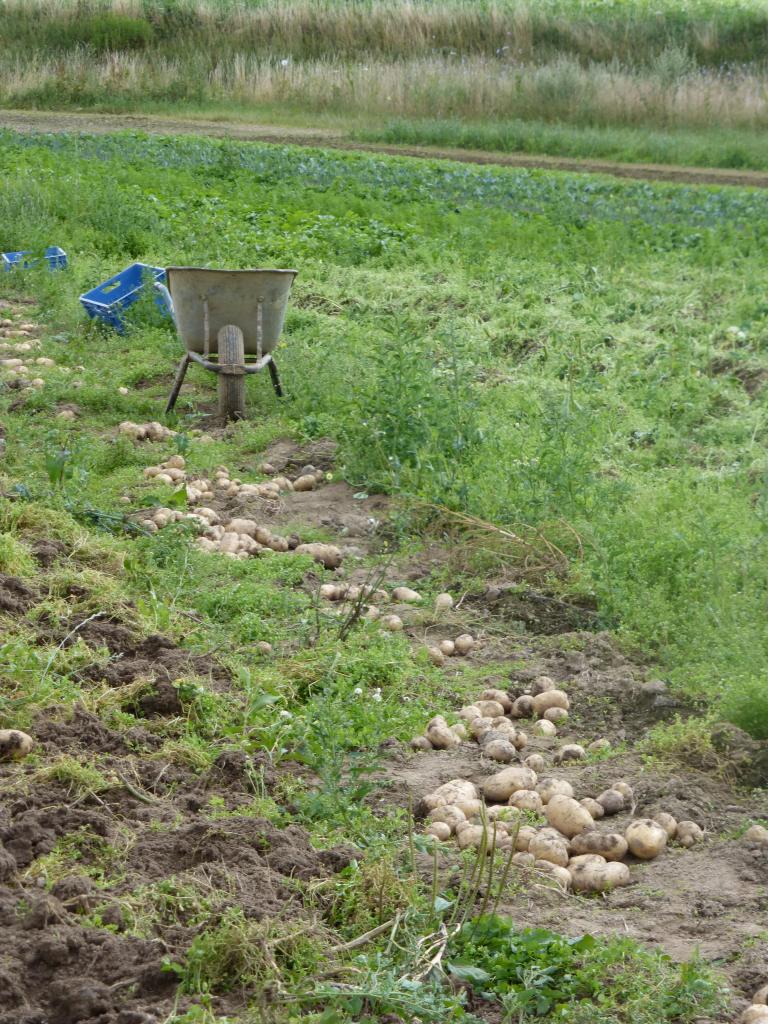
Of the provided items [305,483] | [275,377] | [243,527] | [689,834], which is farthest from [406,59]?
[689,834]

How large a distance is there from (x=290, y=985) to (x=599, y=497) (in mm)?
3408

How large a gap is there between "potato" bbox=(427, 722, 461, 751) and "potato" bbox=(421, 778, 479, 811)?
34 cm

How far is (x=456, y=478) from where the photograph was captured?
602cm

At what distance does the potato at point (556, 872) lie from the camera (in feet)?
10.7

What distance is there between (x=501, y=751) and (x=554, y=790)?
30 centimetres

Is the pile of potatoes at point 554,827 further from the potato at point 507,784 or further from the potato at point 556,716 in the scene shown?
the potato at point 556,716

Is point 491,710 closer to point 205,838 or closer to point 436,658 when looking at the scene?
point 436,658

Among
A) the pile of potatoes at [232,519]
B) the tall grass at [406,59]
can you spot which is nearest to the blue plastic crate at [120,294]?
the pile of potatoes at [232,519]

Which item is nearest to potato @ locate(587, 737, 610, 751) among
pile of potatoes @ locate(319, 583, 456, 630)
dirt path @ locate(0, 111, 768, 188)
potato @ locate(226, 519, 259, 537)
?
pile of potatoes @ locate(319, 583, 456, 630)

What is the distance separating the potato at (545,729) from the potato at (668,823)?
67 cm

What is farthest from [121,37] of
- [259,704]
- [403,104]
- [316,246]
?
[259,704]

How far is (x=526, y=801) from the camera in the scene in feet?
11.8

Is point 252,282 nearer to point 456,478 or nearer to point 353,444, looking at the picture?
point 353,444

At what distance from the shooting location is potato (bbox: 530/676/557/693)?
4.45 meters
